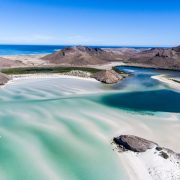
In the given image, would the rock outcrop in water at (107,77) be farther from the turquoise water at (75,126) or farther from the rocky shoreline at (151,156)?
the rocky shoreline at (151,156)

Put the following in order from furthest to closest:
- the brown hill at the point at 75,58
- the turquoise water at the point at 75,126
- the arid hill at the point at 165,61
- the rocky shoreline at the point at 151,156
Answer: the brown hill at the point at 75,58
the arid hill at the point at 165,61
the turquoise water at the point at 75,126
the rocky shoreline at the point at 151,156

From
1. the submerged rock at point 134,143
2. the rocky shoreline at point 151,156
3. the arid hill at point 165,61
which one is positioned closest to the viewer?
the rocky shoreline at point 151,156

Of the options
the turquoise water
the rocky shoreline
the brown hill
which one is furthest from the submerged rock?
the brown hill

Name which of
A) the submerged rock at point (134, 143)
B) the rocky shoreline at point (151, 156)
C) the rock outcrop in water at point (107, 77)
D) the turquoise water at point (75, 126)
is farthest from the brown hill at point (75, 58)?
the rocky shoreline at point (151, 156)

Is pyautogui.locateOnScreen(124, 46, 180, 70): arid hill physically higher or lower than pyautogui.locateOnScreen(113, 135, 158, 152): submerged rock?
lower

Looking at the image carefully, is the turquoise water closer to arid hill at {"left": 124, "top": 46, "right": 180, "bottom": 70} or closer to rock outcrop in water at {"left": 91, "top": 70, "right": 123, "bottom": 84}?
rock outcrop in water at {"left": 91, "top": 70, "right": 123, "bottom": 84}

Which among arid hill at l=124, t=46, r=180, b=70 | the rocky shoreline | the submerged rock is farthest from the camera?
arid hill at l=124, t=46, r=180, b=70

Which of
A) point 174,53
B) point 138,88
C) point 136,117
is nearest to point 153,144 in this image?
point 136,117
